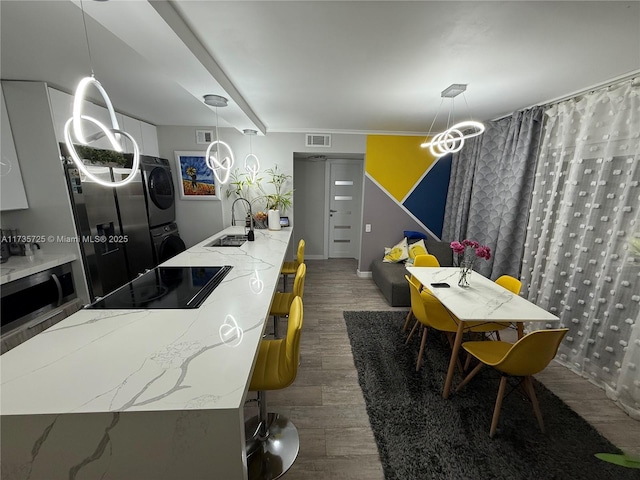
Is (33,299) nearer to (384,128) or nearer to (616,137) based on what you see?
(384,128)

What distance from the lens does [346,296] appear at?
367 cm

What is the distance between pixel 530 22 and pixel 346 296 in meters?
3.14

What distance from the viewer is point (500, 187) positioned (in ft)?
9.81

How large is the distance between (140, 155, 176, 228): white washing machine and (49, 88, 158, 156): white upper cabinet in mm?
211

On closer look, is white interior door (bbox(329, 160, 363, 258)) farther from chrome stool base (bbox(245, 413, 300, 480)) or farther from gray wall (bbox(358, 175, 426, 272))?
chrome stool base (bbox(245, 413, 300, 480))

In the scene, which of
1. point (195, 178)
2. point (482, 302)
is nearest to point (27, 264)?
point (195, 178)

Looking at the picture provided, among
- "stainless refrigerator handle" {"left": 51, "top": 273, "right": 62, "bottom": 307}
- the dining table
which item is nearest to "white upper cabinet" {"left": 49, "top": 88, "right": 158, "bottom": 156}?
"stainless refrigerator handle" {"left": 51, "top": 273, "right": 62, "bottom": 307}

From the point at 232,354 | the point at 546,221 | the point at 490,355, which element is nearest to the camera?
the point at 232,354

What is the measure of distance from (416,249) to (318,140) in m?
2.24

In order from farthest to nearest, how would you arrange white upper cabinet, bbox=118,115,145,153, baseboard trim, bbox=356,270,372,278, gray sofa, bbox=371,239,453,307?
baseboard trim, bbox=356,270,372,278 < gray sofa, bbox=371,239,453,307 < white upper cabinet, bbox=118,115,145,153

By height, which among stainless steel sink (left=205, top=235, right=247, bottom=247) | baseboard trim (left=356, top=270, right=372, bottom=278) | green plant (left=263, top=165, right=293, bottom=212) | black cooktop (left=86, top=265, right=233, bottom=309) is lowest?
baseboard trim (left=356, top=270, right=372, bottom=278)

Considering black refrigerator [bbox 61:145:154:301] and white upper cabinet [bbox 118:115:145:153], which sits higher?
white upper cabinet [bbox 118:115:145:153]

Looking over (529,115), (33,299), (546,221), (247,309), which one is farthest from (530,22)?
(33,299)

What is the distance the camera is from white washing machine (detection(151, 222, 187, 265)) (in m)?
3.36
